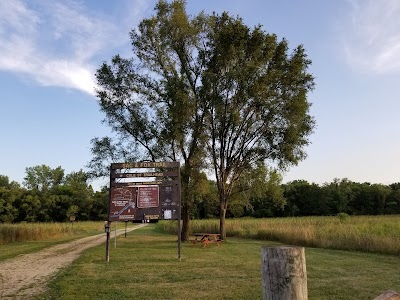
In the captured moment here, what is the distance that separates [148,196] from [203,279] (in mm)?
5843

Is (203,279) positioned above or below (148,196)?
below

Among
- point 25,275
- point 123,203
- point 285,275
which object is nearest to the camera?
point 285,275

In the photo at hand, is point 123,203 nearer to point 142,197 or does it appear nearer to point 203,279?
point 142,197

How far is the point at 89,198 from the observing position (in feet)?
310

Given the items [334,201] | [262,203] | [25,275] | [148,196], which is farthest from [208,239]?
[334,201]

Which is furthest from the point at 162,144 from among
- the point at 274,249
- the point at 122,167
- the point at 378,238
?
the point at 274,249

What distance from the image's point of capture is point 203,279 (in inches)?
379

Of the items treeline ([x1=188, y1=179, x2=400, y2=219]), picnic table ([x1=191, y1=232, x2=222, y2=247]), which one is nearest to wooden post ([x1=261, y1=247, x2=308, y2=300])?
picnic table ([x1=191, y1=232, x2=222, y2=247])

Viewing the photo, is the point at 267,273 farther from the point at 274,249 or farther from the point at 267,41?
the point at 267,41

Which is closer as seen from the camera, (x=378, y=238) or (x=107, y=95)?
(x=378, y=238)

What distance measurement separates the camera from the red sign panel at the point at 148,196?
14836mm

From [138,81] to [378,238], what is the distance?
1580 centimetres

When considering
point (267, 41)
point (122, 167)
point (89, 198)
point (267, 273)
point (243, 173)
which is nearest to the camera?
point (267, 273)

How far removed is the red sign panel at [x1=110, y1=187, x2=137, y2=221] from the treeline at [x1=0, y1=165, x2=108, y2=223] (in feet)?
179
